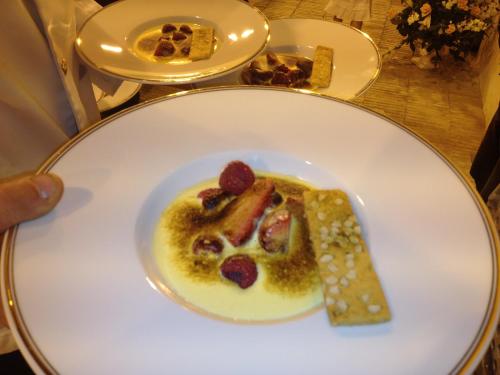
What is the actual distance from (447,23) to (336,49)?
0.89 metres

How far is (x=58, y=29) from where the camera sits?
41.5 inches

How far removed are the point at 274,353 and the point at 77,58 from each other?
3.00 feet

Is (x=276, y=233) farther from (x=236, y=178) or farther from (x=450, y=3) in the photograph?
(x=450, y=3)

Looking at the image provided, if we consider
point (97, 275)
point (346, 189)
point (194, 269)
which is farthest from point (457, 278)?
point (97, 275)

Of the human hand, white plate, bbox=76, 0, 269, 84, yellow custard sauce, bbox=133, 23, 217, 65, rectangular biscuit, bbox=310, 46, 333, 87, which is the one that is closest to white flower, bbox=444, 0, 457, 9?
rectangular biscuit, bbox=310, 46, 333, 87

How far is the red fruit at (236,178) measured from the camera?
0.90 metres

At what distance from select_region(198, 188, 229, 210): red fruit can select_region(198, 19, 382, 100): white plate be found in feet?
1.89

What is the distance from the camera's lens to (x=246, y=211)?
862 mm

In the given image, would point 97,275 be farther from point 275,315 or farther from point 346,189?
point 346,189

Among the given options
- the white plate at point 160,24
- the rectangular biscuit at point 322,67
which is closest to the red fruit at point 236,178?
the white plate at point 160,24

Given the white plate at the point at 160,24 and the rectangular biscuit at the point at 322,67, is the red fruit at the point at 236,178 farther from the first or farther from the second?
the rectangular biscuit at the point at 322,67

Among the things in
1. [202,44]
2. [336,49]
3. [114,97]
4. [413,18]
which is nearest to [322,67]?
[336,49]

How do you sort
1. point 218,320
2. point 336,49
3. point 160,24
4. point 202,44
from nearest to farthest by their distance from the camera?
point 218,320 → point 202,44 → point 160,24 → point 336,49

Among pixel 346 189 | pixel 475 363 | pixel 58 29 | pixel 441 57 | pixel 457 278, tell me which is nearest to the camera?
pixel 475 363
